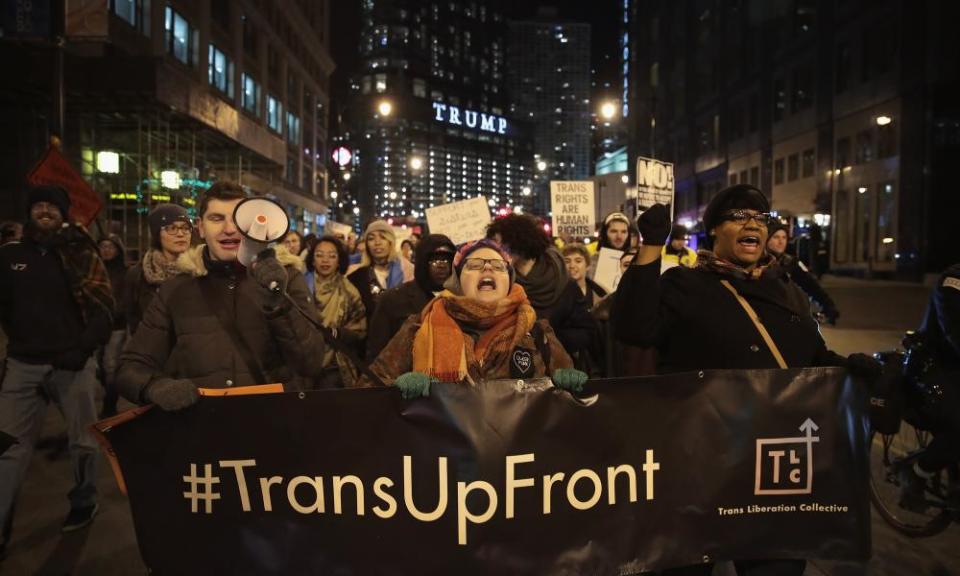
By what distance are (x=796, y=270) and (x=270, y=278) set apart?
617 centimetres

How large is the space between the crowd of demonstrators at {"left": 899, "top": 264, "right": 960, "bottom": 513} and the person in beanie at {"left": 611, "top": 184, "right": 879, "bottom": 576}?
1.28 metres

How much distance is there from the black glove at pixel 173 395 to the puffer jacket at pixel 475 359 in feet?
2.81

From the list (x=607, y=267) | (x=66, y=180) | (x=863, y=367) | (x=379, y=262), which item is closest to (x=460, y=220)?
(x=379, y=262)

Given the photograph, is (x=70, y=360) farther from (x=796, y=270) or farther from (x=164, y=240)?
(x=796, y=270)

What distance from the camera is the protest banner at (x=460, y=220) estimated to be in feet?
30.8

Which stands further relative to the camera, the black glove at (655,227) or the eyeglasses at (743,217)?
the eyeglasses at (743,217)

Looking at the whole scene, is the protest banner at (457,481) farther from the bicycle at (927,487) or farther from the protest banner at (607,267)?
the protest banner at (607,267)

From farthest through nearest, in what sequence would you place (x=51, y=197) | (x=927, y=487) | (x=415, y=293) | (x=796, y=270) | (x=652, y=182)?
(x=652, y=182), (x=796, y=270), (x=415, y=293), (x=51, y=197), (x=927, y=487)

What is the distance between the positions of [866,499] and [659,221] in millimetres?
1478

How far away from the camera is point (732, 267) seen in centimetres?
299

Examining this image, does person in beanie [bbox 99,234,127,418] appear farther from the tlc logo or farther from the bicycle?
the bicycle

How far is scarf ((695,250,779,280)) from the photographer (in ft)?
9.81

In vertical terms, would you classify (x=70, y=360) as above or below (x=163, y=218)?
below

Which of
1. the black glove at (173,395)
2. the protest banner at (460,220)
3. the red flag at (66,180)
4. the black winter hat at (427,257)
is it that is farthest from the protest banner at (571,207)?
the black glove at (173,395)
